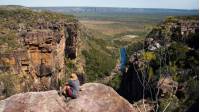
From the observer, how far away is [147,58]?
64.1 meters

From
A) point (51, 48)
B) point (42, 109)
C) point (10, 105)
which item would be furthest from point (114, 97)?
point (51, 48)

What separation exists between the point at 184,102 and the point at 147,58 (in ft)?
49.1

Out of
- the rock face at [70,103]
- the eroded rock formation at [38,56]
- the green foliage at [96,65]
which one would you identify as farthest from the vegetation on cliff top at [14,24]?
the rock face at [70,103]

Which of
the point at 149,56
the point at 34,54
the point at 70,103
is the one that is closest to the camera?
the point at 70,103

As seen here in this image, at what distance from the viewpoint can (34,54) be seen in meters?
79.3

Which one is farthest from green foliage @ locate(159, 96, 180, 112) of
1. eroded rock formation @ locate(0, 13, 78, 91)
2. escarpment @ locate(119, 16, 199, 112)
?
eroded rock formation @ locate(0, 13, 78, 91)

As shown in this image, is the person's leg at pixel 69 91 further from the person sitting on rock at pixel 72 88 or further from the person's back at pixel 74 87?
the person's back at pixel 74 87

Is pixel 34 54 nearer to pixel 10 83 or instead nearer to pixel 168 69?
pixel 10 83

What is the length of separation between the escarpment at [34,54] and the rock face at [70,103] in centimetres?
5342

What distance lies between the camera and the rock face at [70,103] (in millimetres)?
18453

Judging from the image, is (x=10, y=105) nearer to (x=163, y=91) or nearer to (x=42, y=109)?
(x=42, y=109)

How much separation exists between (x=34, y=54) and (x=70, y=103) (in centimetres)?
6164

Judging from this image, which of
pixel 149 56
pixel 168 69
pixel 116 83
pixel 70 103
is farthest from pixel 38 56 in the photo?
pixel 70 103

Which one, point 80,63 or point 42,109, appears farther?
point 80,63
